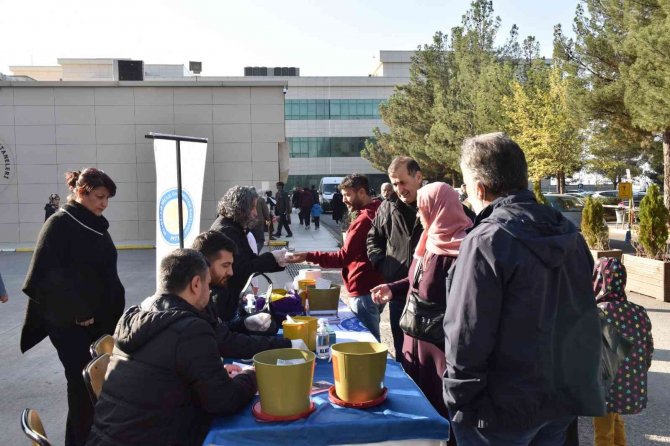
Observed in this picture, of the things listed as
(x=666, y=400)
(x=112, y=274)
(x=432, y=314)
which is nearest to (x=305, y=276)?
(x=112, y=274)

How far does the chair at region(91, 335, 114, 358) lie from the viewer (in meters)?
3.09

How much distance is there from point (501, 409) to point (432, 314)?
37.7 inches

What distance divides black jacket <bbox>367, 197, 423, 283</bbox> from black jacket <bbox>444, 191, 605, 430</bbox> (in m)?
1.91

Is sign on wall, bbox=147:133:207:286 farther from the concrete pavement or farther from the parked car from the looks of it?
the parked car

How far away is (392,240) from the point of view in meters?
4.09

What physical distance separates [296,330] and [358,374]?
744 millimetres

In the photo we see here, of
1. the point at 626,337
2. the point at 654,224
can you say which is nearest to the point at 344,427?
the point at 626,337

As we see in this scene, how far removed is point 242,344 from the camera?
2834 mm

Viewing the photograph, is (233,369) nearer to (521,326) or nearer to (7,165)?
(521,326)

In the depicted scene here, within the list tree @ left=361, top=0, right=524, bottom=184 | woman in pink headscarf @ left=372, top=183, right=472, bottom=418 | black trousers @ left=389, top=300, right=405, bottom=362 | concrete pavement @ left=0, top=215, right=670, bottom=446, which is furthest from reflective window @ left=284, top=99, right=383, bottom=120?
woman in pink headscarf @ left=372, top=183, right=472, bottom=418

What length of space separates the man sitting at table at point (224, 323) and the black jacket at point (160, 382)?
0.52 m

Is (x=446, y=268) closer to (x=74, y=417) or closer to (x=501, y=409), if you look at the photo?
(x=501, y=409)

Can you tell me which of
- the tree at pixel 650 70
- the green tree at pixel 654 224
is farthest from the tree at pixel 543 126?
the green tree at pixel 654 224

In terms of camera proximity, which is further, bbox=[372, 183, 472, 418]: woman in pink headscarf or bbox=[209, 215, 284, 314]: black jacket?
bbox=[209, 215, 284, 314]: black jacket
